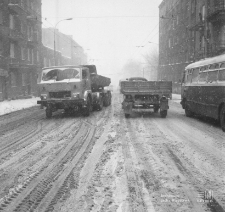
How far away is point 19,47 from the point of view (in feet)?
105

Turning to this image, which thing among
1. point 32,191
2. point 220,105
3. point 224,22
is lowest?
point 32,191

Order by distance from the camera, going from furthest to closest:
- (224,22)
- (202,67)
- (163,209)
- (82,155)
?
(224,22) → (202,67) → (82,155) → (163,209)

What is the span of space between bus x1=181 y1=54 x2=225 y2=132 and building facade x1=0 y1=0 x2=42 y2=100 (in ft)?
64.9

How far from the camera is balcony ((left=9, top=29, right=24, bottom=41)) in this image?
29.3 meters

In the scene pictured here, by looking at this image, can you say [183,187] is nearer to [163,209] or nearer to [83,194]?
[163,209]

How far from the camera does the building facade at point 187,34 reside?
87.9 feet

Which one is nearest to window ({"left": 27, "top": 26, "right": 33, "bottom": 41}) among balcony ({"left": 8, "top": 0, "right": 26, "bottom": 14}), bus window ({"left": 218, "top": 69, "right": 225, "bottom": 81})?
balcony ({"left": 8, "top": 0, "right": 26, "bottom": 14})

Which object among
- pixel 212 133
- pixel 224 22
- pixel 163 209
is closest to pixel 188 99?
pixel 212 133

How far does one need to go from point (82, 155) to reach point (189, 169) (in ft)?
7.54

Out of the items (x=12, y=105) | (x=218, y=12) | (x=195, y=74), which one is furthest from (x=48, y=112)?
(x=218, y=12)

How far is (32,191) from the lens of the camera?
159 inches

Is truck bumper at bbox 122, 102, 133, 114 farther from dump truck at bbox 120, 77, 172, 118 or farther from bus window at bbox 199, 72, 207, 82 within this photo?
bus window at bbox 199, 72, 207, 82

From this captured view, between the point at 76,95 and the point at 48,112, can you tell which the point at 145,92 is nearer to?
the point at 76,95

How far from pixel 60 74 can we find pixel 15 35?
65.8 ft
